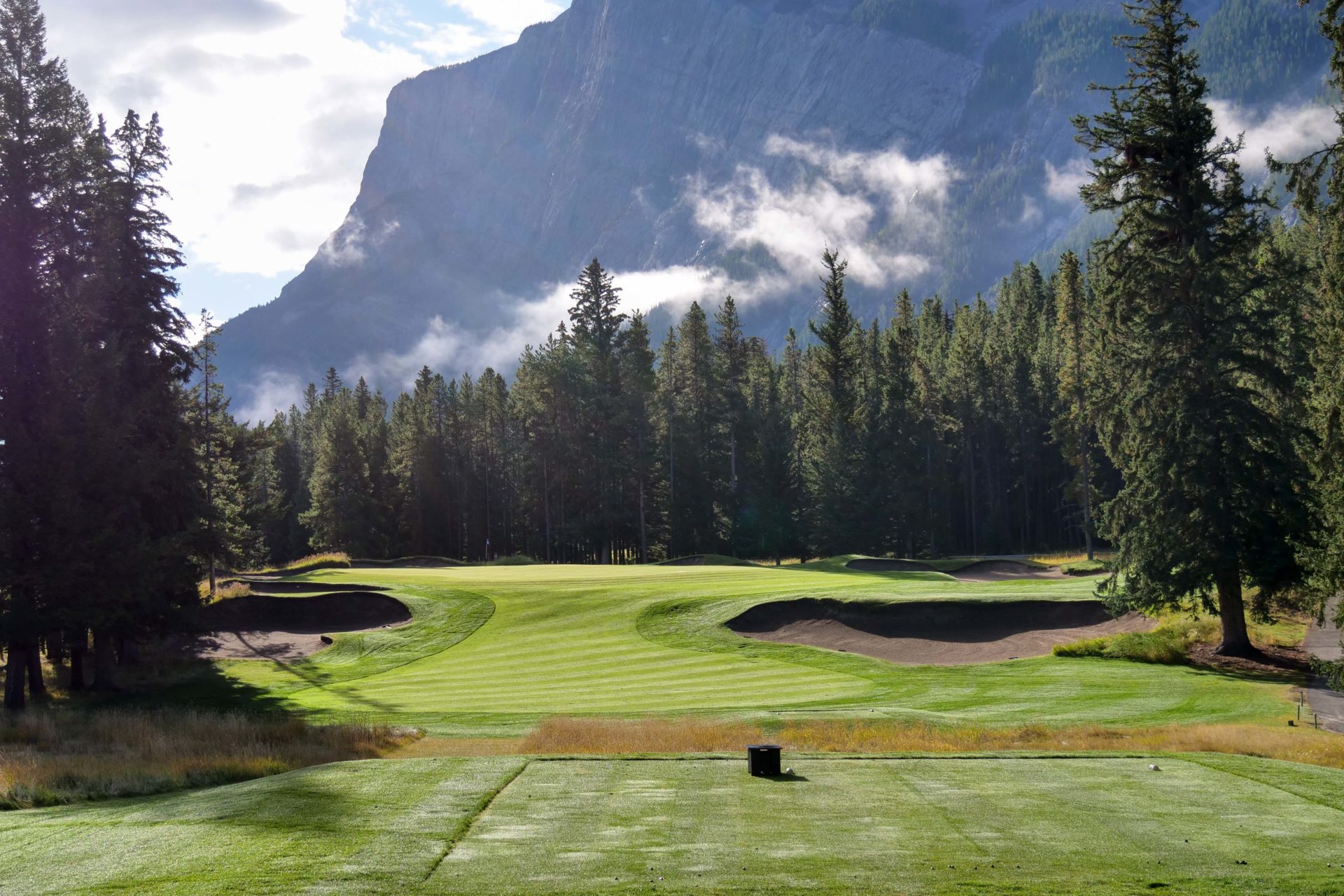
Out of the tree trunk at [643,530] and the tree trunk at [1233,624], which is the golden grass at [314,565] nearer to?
the tree trunk at [643,530]

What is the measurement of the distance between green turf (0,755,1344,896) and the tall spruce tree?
14.4 meters

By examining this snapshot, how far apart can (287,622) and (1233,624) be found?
3758cm

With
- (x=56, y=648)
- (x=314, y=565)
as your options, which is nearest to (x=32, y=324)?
(x=56, y=648)

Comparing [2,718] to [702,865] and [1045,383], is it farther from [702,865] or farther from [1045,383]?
[1045,383]

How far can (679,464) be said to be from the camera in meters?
88.8

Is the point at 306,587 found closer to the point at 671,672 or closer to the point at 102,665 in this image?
the point at 102,665

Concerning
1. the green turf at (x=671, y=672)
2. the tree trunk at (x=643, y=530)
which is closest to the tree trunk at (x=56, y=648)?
the green turf at (x=671, y=672)

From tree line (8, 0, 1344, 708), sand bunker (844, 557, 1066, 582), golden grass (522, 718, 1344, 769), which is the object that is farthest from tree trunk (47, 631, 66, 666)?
sand bunker (844, 557, 1066, 582)

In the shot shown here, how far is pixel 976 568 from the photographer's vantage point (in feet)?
199

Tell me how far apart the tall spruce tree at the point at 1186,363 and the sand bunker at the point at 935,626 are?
11.2 feet

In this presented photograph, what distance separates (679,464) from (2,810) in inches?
2998

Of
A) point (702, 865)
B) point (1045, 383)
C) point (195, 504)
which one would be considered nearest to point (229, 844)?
point (702, 865)

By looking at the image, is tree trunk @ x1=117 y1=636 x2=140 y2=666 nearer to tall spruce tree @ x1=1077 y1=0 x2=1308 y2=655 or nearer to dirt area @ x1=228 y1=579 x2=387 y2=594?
dirt area @ x1=228 y1=579 x2=387 y2=594

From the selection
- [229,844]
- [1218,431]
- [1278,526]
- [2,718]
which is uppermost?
[1218,431]
